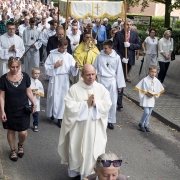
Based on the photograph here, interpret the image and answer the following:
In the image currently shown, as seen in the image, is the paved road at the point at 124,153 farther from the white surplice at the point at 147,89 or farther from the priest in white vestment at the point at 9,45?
the priest in white vestment at the point at 9,45

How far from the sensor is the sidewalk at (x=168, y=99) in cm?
1040

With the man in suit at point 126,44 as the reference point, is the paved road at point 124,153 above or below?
below

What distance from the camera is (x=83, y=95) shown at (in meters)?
6.26

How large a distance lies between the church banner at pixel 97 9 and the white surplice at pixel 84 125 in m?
4.91

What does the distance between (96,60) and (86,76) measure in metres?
2.93

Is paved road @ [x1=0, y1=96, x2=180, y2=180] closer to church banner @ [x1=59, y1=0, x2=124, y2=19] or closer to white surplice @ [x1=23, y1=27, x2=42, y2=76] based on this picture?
church banner @ [x1=59, y1=0, x2=124, y2=19]

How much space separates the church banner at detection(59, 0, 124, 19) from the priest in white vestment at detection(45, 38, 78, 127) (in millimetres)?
2049

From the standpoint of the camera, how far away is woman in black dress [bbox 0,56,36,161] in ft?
22.6

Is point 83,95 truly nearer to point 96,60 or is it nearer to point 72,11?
point 96,60

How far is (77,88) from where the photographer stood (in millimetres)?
6285

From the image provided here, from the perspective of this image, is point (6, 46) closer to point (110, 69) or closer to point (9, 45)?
point (9, 45)

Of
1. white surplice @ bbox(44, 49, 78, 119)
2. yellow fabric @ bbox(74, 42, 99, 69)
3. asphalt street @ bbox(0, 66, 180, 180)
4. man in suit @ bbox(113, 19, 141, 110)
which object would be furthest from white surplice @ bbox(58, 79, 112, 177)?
man in suit @ bbox(113, 19, 141, 110)

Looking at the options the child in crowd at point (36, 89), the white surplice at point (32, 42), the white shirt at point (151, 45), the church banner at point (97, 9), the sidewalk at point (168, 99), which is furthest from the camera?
the white shirt at point (151, 45)

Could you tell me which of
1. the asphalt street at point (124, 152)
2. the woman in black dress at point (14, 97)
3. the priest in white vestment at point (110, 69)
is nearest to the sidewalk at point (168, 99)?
the asphalt street at point (124, 152)
